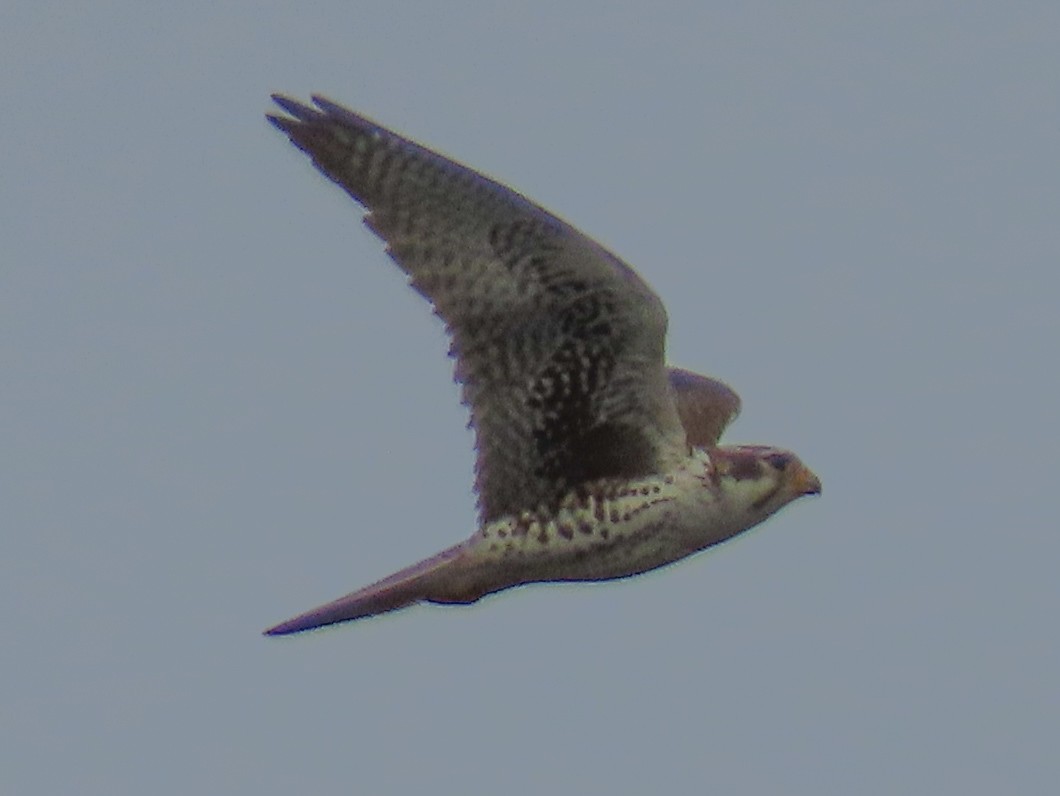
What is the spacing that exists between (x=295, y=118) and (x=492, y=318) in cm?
104

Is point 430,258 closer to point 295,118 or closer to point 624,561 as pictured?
point 295,118

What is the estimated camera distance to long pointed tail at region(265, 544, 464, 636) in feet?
34.9

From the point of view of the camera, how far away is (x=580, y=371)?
34.9 feet

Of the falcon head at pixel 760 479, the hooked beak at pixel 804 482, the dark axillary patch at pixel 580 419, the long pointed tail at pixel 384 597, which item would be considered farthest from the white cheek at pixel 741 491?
the long pointed tail at pixel 384 597

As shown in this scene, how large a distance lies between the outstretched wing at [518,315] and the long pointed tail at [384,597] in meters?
0.29

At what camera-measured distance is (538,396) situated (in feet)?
35.2

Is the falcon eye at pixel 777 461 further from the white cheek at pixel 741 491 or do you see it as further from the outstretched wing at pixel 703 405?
the outstretched wing at pixel 703 405

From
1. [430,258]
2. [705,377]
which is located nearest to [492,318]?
[430,258]

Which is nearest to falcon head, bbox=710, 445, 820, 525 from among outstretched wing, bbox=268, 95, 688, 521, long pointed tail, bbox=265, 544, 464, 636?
outstretched wing, bbox=268, 95, 688, 521

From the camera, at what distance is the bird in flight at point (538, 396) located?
1033cm

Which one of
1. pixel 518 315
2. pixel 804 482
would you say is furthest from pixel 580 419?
pixel 804 482

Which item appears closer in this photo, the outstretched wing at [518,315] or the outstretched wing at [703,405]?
the outstretched wing at [518,315]

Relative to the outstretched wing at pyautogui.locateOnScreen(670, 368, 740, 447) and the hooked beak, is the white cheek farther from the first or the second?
the outstretched wing at pyautogui.locateOnScreen(670, 368, 740, 447)

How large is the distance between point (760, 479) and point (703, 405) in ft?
5.09
